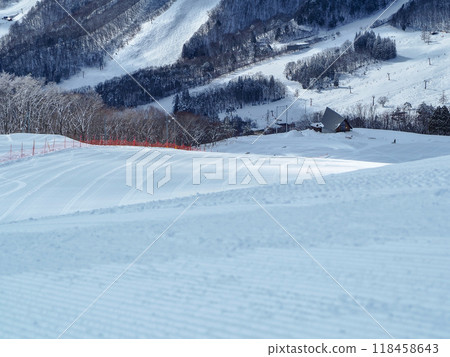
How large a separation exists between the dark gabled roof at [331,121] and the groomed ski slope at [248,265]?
195ft

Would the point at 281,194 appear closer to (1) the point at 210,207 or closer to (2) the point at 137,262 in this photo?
(1) the point at 210,207

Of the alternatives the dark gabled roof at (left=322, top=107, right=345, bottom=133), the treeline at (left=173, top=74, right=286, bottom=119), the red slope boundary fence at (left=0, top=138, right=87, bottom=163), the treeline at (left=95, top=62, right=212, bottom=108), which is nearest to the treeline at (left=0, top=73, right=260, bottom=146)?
the dark gabled roof at (left=322, top=107, right=345, bottom=133)

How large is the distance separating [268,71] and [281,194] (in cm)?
14543

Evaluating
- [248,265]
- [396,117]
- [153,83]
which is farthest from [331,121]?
[153,83]

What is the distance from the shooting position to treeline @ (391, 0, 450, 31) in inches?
6409

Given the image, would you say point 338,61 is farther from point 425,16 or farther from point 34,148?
point 34,148

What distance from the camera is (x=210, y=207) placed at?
426 inches

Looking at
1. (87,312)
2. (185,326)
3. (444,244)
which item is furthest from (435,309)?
(87,312)

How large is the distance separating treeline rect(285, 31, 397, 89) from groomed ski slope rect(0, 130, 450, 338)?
401 feet

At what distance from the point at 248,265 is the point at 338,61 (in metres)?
147

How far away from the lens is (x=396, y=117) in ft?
284

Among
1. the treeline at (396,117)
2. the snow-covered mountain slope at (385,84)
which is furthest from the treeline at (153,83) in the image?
the treeline at (396,117)

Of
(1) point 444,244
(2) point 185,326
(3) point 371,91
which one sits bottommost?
(2) point 185,326

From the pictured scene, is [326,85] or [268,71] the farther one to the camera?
[268,71]
